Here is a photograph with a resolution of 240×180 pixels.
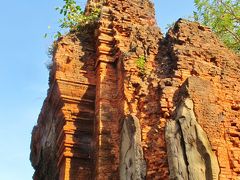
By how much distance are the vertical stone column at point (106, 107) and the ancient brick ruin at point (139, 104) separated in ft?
0.05

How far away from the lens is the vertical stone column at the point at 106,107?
20.8 ft

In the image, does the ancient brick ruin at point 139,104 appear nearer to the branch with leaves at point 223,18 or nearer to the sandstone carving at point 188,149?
the sandstone carving at point 188,149

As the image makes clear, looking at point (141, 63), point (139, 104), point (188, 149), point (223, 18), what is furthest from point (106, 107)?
point (223, 18)

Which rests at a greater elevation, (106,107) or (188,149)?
(106,107)

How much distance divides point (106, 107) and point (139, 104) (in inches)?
31.8

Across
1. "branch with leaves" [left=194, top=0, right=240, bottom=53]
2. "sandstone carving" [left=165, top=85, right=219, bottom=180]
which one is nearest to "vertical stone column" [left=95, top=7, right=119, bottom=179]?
"sandstone carving" [left=165, top=85, right=219, bottom=180]

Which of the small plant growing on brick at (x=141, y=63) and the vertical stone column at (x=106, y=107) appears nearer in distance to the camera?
the vertical stone column at (x=106, y=107)

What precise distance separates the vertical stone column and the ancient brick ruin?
0.02 meters

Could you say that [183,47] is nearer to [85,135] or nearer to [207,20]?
[85,135]

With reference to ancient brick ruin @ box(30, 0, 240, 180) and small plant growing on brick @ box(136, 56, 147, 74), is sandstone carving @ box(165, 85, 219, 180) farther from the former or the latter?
small plant growing on brick @ box(136, 56, 147, 74)

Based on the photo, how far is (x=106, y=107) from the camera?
6.88m

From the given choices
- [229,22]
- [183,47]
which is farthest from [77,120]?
[229,22]

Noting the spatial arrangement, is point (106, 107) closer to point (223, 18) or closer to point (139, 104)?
point (139, 104)

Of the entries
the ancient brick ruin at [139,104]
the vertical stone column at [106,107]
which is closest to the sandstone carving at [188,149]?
the ancient brick ruin at [139,104]
